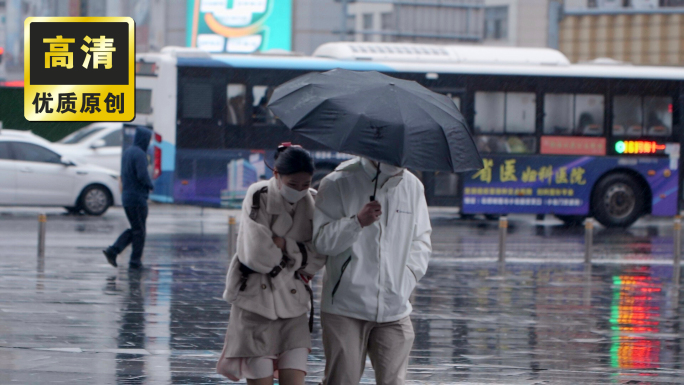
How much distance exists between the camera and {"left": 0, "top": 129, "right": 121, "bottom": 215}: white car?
19.3 metres

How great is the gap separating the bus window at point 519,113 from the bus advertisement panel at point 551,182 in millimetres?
631

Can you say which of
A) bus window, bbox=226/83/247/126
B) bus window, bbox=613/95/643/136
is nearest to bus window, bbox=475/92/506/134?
bus window, bbox=613/95/643/136

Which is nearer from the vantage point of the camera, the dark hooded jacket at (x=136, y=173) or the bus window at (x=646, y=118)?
the dark hooded jacket at (x=136, y=173)

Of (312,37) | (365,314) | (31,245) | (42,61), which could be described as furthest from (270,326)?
(312,37)

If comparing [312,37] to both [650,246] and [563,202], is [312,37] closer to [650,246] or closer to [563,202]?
[563,202]

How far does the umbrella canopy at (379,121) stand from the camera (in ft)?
15.8

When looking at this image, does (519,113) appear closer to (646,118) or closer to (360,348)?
(646,118)

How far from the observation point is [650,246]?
57.3ft

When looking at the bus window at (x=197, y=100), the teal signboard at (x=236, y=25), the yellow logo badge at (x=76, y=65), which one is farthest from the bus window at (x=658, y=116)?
the teal signboard at (x=236, y=25)

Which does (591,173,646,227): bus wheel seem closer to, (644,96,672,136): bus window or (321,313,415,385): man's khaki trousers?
(644,96,672,136): bus window

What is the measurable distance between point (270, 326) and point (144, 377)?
2285 mm

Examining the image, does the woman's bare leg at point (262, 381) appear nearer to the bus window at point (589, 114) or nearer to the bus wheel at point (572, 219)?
the bus window at point (589, 114)

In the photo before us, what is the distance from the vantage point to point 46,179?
63.6 feet

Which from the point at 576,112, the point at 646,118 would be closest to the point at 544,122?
Result: the point at 576,112
